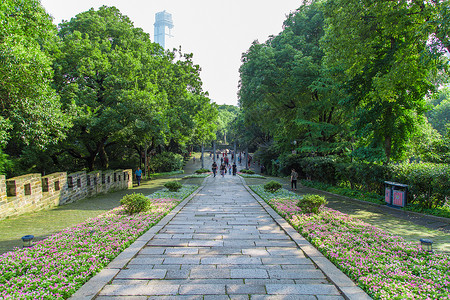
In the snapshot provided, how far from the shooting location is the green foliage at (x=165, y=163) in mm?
35344

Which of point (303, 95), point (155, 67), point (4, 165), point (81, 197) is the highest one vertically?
point (155, 67)

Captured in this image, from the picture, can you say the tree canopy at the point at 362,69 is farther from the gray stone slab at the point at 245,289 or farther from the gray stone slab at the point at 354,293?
the gray stone slab at the point at 245,289

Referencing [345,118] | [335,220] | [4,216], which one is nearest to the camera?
[335,220]

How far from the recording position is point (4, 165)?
15.5m

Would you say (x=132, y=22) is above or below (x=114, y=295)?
above

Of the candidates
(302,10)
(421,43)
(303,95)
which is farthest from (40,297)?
(302,10)

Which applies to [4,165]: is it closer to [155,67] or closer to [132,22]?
[155,67]

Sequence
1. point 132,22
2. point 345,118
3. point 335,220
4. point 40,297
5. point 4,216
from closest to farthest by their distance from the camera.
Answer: point 40,297 → point 335,220 → point 4,216 → point 345,118 → point 132,22

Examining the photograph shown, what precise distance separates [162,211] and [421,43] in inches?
492

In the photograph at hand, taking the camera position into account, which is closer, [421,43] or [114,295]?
[114,295]

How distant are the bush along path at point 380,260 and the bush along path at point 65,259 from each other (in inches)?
174

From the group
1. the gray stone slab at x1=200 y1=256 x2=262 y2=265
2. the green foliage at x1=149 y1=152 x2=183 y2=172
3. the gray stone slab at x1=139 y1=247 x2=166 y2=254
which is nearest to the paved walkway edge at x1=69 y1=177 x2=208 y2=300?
the gray stone slab at x1=139 y1=247 x2=166 y2=254

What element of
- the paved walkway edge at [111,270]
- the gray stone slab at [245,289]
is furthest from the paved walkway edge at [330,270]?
the paved walkway edge at [111,270]

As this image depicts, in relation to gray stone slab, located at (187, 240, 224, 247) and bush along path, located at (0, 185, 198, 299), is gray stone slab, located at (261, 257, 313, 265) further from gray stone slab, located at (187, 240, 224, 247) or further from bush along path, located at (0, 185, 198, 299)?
bush along path, located at (0, 185, 198, 299)
